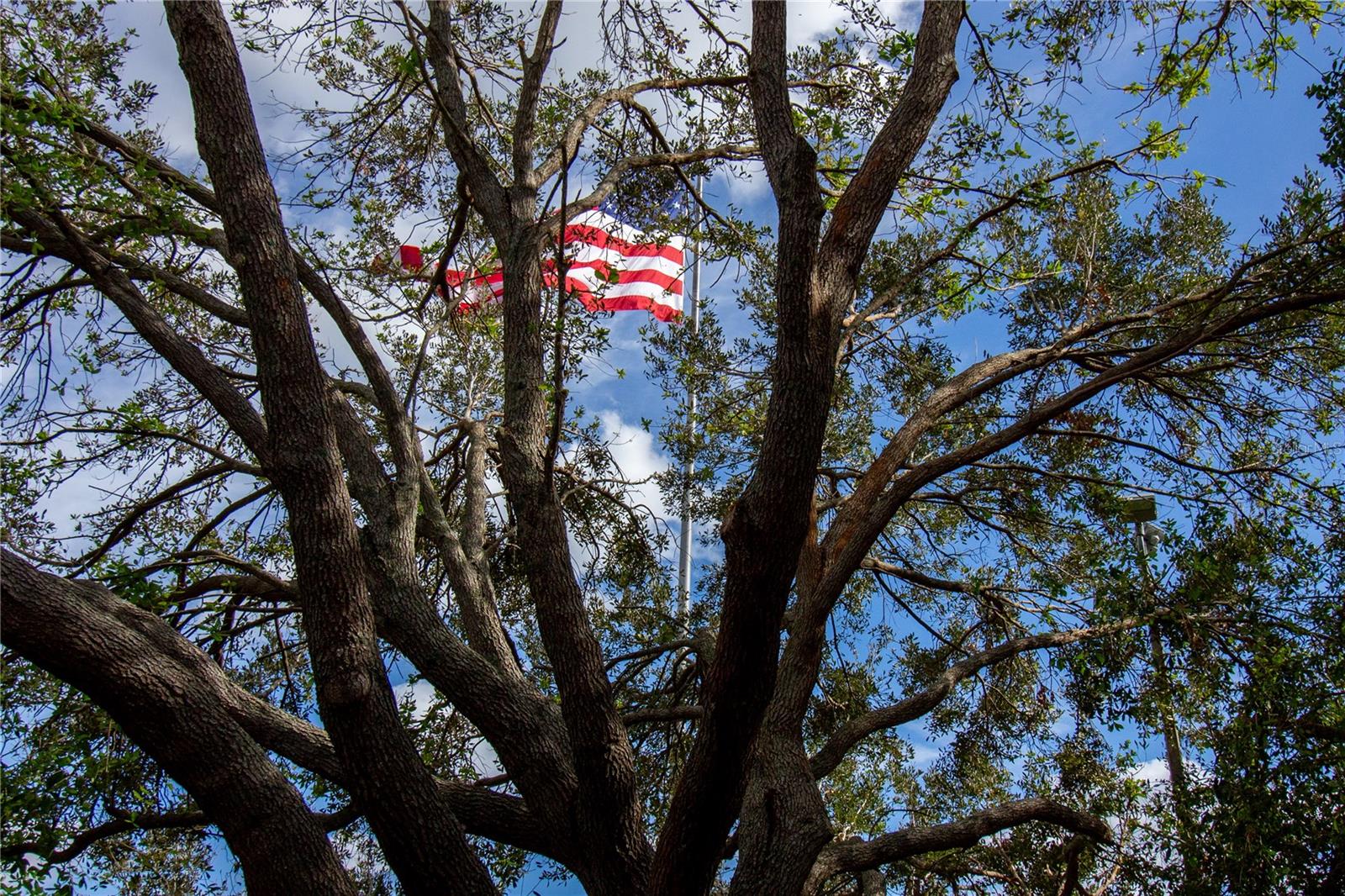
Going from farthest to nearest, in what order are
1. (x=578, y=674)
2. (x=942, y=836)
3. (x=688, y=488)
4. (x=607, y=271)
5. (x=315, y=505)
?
(x=688, y=488), (x=942, y=836), (x=607, y=271), (x=578, y=674), (x=315, y=505)

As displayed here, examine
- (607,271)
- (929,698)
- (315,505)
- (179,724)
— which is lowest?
(179,724)

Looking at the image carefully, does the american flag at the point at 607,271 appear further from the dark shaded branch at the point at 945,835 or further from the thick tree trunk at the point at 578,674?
the dark shaded branch at the point at 945,835

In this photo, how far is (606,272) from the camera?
16.3 feet

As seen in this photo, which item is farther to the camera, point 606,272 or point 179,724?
point 606,272

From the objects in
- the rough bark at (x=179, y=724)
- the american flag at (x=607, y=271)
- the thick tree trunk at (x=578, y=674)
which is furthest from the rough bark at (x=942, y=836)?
the american flag at (x=607, y=271)

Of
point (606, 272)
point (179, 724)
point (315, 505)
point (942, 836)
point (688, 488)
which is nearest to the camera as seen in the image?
point (179, 724)

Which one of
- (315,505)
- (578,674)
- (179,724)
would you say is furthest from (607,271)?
(179,724)

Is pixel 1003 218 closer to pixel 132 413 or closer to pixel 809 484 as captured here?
pixel 809 484

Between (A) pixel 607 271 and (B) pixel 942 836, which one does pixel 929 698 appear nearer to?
(B) pixel 942 836

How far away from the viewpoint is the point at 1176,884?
549cm

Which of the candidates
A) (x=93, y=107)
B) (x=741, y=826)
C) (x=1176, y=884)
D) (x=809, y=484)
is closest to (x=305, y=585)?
A: (x=809, y=484)

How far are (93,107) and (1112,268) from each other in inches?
292

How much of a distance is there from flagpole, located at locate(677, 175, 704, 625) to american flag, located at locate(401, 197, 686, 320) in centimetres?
22

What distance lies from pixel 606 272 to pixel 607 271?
0.22 metres
